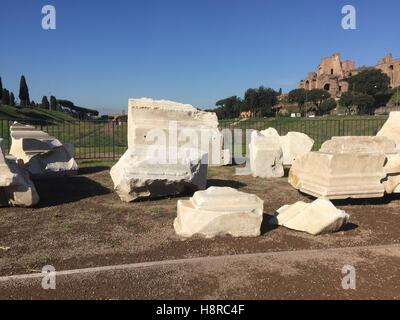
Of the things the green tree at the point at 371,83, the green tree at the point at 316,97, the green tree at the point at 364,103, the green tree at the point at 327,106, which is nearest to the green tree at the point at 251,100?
the green tree at the point at 327,106

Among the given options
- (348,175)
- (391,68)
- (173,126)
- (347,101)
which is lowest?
(348,175)

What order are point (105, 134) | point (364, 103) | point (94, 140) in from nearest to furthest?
1. point (94, 140)
2. point (105, 134)
3. point (364, 103)

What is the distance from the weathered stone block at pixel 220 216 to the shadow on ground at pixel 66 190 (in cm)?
243

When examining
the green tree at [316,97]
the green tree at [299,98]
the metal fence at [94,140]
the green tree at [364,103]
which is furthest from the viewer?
the green tree at [299,98]

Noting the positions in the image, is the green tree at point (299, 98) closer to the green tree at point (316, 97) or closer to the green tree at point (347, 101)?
the green tree at point (316, 97)

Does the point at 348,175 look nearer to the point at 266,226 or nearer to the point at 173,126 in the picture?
the point at 266,226

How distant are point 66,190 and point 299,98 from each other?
214 ft

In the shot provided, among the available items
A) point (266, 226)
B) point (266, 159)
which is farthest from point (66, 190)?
point (266, 159)

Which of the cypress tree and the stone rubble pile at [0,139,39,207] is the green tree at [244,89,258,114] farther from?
the stone rubble pile at [0,139,39,207]

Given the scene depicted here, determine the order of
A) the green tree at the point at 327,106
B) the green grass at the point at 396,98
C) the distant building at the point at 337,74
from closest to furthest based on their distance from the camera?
1. the green grass at the point at 396,98
2. the green tree at the point at 327,106
3. the distant building at the point at 337,74

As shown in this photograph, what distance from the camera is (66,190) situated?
21.7 ft

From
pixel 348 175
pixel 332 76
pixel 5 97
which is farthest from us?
pixel 332 76

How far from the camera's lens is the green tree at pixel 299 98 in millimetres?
66800

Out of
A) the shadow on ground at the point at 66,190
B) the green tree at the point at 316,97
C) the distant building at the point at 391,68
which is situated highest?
the distant building at the point at 391,68
